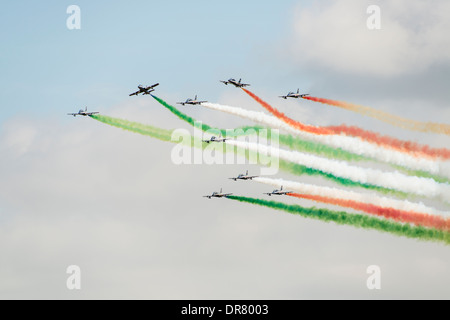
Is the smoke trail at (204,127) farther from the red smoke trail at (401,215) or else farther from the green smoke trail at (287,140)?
the red smoke trail at (401,215)

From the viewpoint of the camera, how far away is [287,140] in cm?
10431

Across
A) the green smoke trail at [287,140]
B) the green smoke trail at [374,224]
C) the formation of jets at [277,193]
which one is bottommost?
the green smoke trail at [374,224]

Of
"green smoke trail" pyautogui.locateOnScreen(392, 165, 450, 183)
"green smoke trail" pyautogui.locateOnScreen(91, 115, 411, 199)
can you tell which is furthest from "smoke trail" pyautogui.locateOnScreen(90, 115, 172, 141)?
"green smoke trail" pyautogui.locateOnScreen(392, 165, 450, 183)

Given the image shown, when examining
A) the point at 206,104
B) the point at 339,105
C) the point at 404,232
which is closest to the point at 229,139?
the point at 206,104

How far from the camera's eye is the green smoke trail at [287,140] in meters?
102

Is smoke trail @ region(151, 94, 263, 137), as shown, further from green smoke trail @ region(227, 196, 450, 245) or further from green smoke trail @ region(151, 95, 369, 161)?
green smoke trail @ region(227, 196, 450, 245)

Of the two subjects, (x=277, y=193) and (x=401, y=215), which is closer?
(x=401, y=215)

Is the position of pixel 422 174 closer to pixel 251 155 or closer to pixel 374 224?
pixel 374 224

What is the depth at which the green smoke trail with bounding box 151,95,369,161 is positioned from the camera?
10169cm

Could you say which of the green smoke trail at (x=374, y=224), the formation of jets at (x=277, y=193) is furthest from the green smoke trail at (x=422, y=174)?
the formation of jets at (x=277, y=193)

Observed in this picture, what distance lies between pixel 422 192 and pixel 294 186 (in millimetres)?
18416

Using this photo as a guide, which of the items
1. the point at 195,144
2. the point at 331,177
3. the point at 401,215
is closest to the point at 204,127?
the point at 195,144

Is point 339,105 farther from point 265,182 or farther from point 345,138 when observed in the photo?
point 265,182
